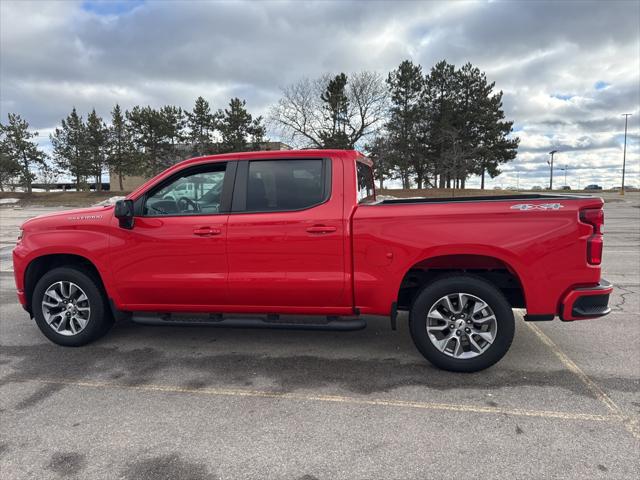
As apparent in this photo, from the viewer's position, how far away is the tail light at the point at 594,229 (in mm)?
3453

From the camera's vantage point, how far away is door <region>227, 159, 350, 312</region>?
3.81 meters

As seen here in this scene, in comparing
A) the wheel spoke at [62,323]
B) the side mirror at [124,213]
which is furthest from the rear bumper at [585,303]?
the wheel spoke at [62,323]

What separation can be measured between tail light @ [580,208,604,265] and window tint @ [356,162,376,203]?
6.03 feet

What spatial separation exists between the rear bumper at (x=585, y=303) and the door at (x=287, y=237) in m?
1.81

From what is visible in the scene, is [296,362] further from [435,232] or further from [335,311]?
[435,232]

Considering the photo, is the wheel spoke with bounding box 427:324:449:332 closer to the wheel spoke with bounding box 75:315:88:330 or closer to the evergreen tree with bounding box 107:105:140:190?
the wheel spoke with bounding box 75:315:88:330

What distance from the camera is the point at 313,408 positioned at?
3.24 metres

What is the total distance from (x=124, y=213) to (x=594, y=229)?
4.01 metres

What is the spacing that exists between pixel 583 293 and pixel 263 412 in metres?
2.69

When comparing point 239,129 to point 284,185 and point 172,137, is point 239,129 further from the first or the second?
point 284,185

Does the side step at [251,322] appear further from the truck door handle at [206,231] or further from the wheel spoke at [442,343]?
the truck door handle at [206,231]

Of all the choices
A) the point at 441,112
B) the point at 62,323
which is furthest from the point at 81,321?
the point at 441,112

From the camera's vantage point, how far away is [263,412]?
3186 mm

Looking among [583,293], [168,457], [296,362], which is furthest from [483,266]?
[168,457]
